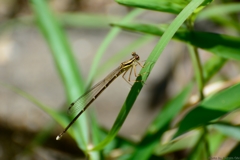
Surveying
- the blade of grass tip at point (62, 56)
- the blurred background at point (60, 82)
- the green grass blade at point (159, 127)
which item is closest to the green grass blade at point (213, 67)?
the green grass blade at point (159, 127)

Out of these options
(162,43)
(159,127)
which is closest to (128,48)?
(159,127)

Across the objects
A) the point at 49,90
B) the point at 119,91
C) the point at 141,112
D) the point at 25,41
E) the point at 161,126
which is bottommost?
the point at 161,126

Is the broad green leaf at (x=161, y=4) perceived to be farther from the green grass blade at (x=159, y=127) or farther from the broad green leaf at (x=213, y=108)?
the green grass blade at (x=159, y=127)

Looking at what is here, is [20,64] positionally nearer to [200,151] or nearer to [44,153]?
[44,153]

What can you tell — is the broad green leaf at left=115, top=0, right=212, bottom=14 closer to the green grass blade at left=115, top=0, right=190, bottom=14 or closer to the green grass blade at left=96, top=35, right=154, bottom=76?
the green grass blade at left=115, top=0, right=190, bottom=14

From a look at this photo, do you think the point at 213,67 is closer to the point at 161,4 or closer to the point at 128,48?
the point at 161,4

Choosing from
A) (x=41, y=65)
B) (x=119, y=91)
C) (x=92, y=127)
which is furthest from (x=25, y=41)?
(x=92, y=127)

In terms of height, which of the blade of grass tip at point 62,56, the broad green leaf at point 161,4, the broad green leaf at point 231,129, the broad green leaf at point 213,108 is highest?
the blade of grass tip at point 62,56
